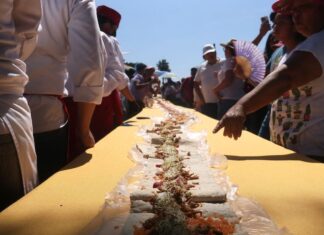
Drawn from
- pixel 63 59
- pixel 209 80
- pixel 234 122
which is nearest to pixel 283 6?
pixel 234 122

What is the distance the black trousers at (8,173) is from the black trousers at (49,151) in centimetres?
43

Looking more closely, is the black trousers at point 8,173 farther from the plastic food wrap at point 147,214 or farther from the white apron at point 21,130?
the plastic food wrap at point 147,214

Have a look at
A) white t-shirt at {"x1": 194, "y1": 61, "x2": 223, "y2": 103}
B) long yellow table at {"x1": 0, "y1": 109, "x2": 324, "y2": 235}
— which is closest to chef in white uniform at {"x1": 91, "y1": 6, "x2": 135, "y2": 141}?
long yellow table at {"x1": 0, "y1": 109, "x2": 324, "y2": 235}

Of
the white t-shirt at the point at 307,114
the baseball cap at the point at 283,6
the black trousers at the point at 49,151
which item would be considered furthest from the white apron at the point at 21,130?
the baseball cap at the point at 283,6

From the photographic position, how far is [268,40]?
3898 millimetres

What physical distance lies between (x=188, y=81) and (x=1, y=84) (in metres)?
8.03

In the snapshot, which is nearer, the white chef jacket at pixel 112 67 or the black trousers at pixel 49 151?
the black trousers at pixel 49 151

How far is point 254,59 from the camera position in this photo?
3162 mm

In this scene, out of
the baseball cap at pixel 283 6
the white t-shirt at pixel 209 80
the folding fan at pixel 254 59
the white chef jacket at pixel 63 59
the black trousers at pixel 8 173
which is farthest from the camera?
the white t-shirt at pixel 209 80

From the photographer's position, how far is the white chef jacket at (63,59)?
1475mm

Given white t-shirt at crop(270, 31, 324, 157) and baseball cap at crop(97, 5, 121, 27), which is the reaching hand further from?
baseball cap at crop(97, 5, 121, 27)

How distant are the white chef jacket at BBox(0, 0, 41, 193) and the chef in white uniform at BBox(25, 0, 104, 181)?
34 centimetres

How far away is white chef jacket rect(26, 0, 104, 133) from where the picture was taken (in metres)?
1.47

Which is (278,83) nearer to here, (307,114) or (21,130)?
(307,114)
